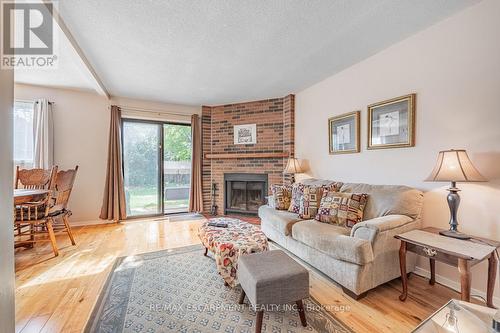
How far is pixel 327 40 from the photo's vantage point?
7.27 ft

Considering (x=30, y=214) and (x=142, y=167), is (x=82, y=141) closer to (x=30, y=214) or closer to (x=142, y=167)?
(x=142, y=167)

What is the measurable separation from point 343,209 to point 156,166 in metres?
3.64

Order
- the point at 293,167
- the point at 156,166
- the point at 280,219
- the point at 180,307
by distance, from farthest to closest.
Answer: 1. the point at 156,166
2. the point at 293,167
3. the point at 280,219
4. the point at 180,307

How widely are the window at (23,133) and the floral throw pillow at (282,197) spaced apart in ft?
13.0

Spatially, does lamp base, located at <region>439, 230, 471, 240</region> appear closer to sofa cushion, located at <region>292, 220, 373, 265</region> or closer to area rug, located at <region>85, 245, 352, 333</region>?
sofa cushion, located at <region>292, 220, 373, 265</region>

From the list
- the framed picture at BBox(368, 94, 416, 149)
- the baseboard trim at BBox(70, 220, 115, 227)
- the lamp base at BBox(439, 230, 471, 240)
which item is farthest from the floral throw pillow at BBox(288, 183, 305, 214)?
the baseboard trim at BBox(70, 220, 115, 227)

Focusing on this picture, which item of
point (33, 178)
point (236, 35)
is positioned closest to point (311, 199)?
point (236, 35)

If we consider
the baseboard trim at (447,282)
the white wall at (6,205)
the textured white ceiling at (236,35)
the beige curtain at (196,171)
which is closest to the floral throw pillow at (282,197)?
the baseboard trim at (447,282)

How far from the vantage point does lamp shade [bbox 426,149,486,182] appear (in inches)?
63.2

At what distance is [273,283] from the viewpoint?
4.33ft

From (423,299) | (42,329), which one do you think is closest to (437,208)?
(423,299)

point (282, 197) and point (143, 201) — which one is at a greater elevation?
point (282, 197)

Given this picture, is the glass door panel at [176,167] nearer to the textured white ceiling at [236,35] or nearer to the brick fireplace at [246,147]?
the brick fireplace at [246,147]

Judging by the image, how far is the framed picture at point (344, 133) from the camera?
2.78 meters
